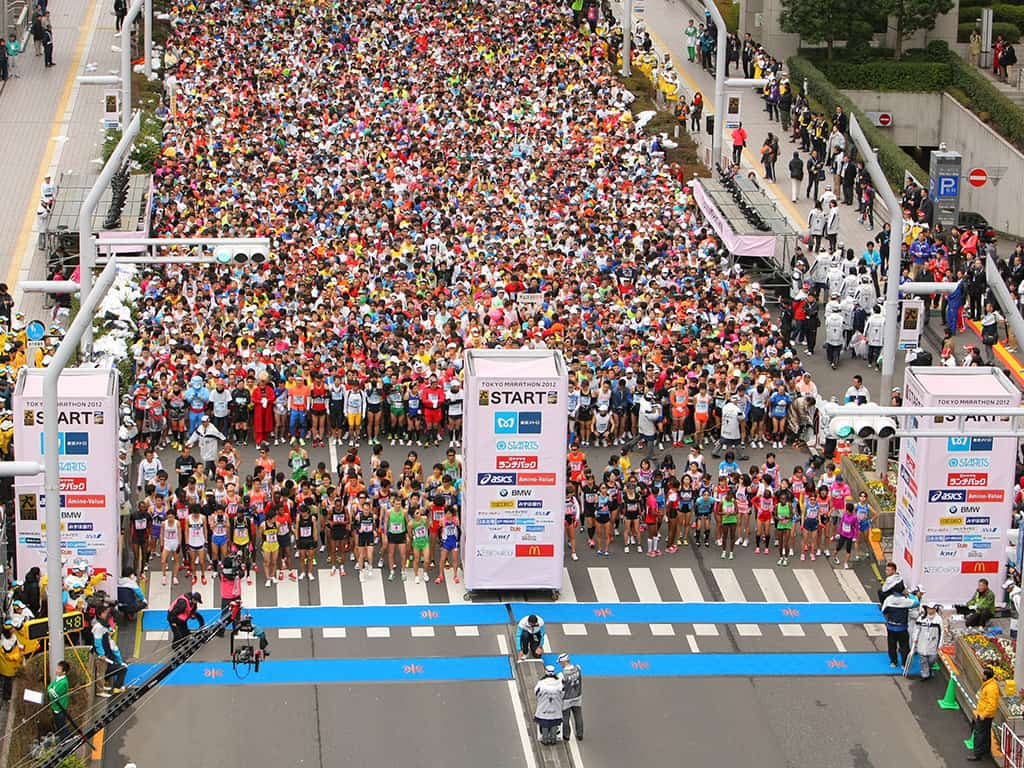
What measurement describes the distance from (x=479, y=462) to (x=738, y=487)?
215 inches

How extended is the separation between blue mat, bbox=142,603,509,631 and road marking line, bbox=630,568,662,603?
2.56m

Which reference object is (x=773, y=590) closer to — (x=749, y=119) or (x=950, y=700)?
(x=950, y=700)

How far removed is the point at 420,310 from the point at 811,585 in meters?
12.9

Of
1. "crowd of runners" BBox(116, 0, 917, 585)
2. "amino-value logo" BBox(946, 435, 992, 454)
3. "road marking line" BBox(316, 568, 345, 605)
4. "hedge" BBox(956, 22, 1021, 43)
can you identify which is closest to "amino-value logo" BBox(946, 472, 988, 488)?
"amino-value logo" BBox(946, 435, 992, 454)

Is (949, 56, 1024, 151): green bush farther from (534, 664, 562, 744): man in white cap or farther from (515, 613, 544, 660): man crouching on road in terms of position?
(534, 664, 562, 744): man in white cap

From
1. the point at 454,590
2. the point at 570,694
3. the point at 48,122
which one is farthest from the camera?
the point at 48,122

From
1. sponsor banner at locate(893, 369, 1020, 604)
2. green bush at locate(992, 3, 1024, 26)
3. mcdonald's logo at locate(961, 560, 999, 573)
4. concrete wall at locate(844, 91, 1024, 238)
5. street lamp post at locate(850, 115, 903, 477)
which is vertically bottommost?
mcdonald's logo at locate(961, 560, 999, 573)

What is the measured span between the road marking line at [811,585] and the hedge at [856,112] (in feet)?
76.3

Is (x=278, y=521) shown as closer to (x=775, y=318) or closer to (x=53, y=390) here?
(x=53, y=390)

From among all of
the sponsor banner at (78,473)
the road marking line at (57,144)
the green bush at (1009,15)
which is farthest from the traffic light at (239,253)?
the green bush at (1009,15)

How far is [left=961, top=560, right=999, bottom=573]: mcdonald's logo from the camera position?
3759cm

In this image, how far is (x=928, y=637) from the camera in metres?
35.2

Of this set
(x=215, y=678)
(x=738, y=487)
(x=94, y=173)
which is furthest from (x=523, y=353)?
(x=94, y=173)

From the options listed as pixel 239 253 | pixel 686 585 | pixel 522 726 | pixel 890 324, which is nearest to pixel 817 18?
pixel 890 324
